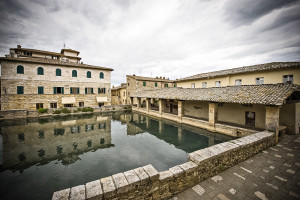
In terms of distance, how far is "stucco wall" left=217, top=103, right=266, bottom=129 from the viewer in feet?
34.9

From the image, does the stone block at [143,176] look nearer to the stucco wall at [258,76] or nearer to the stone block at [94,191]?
the stone block at [94,191]

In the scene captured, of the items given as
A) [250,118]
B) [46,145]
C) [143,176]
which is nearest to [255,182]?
[143,176]

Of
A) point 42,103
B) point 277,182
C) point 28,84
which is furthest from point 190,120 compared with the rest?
point 28,84

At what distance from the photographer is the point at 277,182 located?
12.7 ft

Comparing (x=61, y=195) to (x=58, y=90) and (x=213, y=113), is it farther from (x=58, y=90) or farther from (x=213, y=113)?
(x=58, y=90)

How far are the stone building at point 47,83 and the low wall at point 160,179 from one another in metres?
23.4

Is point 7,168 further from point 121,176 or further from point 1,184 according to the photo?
point 121,176

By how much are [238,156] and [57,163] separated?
9.15m

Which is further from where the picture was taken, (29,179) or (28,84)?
(28,84)

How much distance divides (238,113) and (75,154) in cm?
1478

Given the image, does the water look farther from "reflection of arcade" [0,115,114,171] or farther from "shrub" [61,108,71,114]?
"shrub" [61,108,71,114]

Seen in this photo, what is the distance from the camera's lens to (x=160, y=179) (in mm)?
3131

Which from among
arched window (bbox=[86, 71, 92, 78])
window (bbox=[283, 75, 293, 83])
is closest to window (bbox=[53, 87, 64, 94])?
arched window (bbox=[86, 71, 92, 78])

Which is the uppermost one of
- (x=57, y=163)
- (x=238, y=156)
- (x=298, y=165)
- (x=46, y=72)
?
(x=46, y=72)
